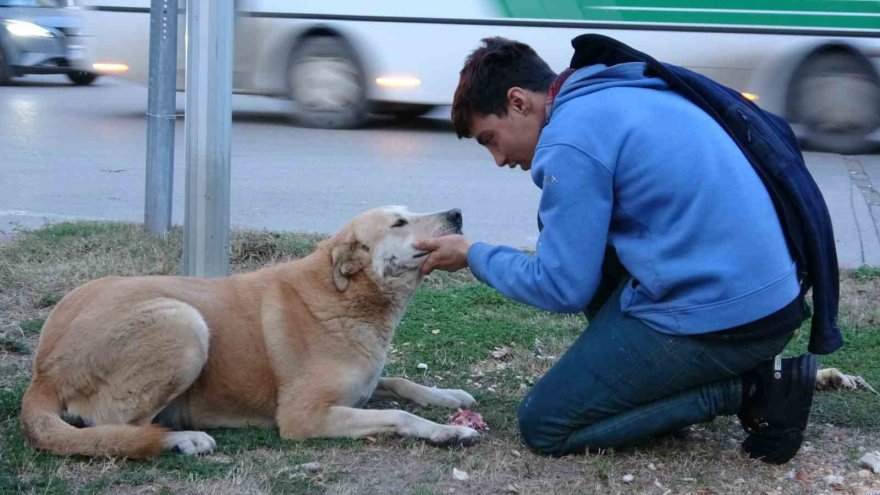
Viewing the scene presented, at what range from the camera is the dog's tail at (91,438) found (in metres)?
3.71

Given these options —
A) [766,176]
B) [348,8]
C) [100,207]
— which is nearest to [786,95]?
[348,8]

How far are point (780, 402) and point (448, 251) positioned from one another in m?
1.30

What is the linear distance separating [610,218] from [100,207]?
226 inches

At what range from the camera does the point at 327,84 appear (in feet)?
42.3

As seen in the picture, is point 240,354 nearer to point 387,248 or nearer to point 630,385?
point 387,248

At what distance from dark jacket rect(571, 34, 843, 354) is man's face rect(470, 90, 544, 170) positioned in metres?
0.27

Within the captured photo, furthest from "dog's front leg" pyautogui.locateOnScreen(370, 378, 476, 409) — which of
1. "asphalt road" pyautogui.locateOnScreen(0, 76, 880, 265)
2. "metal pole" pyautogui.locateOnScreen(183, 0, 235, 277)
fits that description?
"asphalt road" pyautogui.locateOnScreen(0, 76, 880, 265)

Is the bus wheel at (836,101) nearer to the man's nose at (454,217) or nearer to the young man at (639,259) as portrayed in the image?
the man's nose at (454,217)

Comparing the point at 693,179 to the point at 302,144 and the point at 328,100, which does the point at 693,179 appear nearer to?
the point at 302,144

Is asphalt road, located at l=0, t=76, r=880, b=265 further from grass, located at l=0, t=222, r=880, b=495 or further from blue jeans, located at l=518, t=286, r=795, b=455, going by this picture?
blue jeans, located at l=518, t=286, r=795, b=455

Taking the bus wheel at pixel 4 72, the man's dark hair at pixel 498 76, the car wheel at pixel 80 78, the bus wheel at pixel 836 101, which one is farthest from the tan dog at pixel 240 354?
the car wheel at pixel 80 78

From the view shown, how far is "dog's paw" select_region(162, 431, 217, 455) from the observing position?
3881mm

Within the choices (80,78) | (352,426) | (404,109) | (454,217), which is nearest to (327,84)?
(404,109)

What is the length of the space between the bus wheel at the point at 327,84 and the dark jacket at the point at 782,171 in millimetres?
8958
